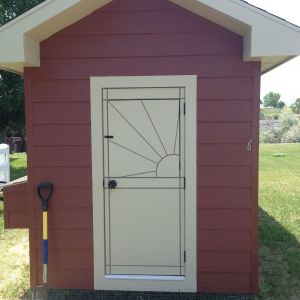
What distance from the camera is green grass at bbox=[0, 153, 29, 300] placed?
4.50 m

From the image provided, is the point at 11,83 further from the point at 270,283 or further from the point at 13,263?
the point at 270,283

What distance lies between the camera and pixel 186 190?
4.21 metres

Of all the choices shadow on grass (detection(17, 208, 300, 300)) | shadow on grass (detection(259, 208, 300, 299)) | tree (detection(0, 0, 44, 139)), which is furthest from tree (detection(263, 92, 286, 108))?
shadow on grass (detection(17, 208, 300, 300))

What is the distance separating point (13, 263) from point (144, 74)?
122 inches

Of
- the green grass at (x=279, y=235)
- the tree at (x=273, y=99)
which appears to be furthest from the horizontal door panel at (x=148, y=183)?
the tree at (x=273, y=99)

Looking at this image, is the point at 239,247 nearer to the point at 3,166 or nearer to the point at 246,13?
the point at 246,13

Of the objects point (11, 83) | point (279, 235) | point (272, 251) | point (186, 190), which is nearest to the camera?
point (186, 190)

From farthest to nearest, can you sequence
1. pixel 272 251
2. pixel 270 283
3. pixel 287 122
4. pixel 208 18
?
pixel 287 122 → pixel 272 251 → pixel 270 283 → pixel 208 18

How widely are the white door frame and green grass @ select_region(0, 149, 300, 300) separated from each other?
87 centimetres

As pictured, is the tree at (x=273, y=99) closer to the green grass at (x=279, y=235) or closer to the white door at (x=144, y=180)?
the green grass at (x=279, y=235)

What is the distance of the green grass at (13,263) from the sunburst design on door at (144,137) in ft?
5.57

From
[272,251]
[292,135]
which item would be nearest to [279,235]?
[272,251]

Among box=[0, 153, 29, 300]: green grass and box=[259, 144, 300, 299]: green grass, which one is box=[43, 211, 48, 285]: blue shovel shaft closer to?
box=[0, 153, 29, 300]: green grass

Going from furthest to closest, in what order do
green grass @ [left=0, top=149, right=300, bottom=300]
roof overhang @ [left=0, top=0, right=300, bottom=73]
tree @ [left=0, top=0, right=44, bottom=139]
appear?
tree @ [left=0, top=0, right=44, bottom=139], green grass @ [left=0, top=149, right=300, bottom=300], roof overhang @ [left=0, top=0, right=300, bottom=73]
